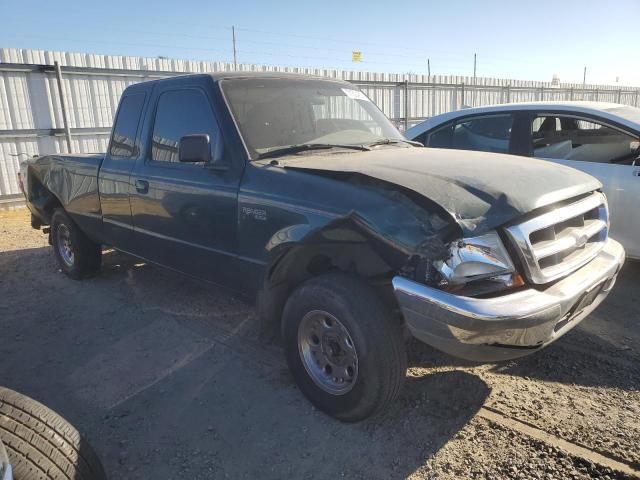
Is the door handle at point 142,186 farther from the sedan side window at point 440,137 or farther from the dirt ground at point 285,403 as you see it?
the sedan side window at point 440,137

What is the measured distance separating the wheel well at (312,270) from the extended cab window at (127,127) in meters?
2.05

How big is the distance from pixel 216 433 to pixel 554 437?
1.86 meters

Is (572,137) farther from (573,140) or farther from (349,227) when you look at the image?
(349,227)

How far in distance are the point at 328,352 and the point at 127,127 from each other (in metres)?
2.93

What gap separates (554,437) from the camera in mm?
2672

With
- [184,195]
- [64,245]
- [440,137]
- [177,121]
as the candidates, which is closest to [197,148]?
[184,195]

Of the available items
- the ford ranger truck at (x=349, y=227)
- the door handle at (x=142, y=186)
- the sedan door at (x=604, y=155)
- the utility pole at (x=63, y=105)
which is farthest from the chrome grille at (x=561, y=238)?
the utility pole at (x=63, y=105)

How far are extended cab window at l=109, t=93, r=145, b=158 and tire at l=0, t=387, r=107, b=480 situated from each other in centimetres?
277

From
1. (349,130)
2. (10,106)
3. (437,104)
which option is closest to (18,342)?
(349,130)

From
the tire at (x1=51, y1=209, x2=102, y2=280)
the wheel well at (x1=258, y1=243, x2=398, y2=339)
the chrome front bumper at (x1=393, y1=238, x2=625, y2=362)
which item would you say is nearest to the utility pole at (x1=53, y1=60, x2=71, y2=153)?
the tire at (x1=51, y1=209, x2=102, y2=280)

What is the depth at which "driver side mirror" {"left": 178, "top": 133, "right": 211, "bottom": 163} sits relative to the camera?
325 cm

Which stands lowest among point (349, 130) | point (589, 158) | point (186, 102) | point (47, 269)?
point (47, 269)

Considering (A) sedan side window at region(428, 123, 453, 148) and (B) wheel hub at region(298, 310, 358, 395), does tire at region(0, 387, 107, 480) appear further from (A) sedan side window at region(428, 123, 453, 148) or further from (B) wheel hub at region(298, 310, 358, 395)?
(A) sedan side window at region(428, 123, 453, 148)

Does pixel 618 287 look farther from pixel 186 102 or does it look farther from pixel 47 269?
pixel 47 269
